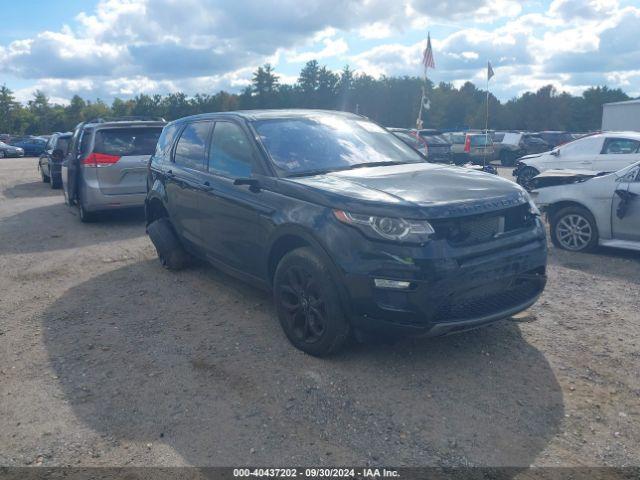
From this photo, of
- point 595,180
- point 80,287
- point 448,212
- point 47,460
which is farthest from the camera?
point 595,180

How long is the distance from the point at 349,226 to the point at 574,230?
16.5 feet

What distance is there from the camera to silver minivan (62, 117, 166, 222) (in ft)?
32.6

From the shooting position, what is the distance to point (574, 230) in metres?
7.83

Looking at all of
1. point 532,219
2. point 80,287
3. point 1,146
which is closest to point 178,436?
point 532,219

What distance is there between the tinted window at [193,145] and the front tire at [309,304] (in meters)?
2.04

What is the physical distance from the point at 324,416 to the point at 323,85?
93.7 meters

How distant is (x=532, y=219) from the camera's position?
4.50 m

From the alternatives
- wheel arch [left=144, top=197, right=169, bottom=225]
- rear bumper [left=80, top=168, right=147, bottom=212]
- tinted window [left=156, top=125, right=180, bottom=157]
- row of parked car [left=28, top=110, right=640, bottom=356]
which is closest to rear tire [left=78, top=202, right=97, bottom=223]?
rear bumper [left=80, top=168, right=147, bottom=212]

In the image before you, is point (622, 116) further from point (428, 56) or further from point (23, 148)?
point (23, 148)

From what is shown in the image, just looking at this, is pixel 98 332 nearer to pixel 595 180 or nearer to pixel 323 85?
pixel 595 180

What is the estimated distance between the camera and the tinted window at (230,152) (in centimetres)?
519

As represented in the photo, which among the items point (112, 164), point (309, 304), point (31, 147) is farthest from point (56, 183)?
point (31, 147)

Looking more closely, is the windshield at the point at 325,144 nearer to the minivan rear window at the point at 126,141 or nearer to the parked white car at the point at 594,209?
the parked white car at the point at 594,209

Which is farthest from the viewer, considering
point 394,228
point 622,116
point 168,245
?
point 622,116
